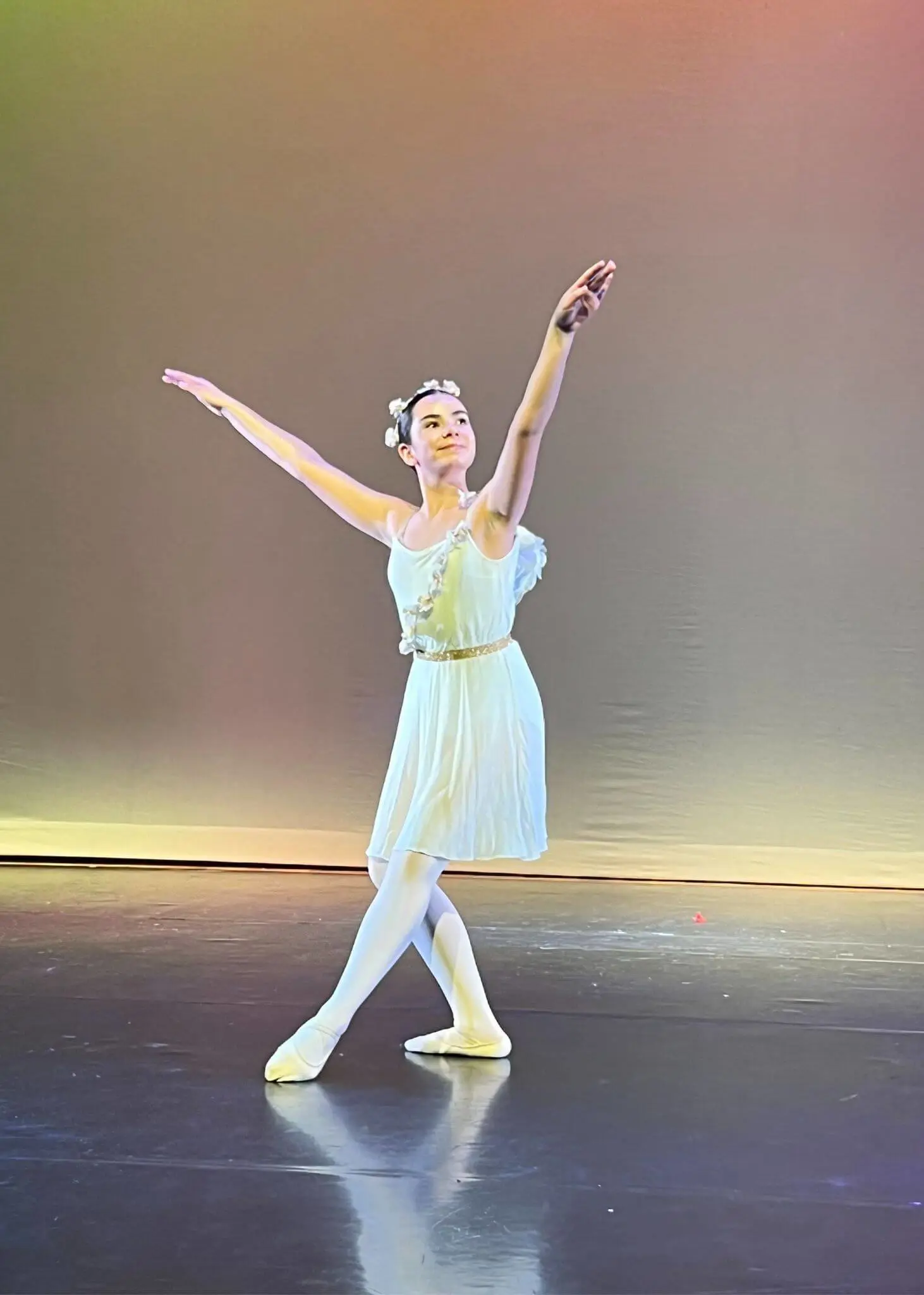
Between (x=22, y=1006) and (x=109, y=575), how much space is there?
81.4 inches

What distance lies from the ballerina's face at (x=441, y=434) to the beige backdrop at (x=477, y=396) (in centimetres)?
182

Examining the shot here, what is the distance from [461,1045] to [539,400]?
3.57 feet

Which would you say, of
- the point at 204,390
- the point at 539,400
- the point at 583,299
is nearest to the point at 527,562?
the point at 539,400

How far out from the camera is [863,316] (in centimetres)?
397

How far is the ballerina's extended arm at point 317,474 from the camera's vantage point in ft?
7.65

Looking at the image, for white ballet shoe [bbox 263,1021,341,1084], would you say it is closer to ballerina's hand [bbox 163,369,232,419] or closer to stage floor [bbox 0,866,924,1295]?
stage floor [bbox 0,866,924,1295]

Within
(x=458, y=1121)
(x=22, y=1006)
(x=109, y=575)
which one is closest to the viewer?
(x=458, y=1121)

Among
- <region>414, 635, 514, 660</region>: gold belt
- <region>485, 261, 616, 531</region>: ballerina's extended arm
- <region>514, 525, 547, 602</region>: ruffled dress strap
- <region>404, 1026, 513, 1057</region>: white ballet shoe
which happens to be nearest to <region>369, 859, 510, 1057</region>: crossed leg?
<region>404, 1026, 513, 1057</region>: white ballet shoe

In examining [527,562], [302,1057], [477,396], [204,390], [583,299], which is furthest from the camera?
[477,396]

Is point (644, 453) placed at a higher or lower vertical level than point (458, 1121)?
higher

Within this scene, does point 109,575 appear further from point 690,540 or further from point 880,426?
point 880,426

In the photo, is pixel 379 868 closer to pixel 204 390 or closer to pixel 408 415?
pixel 408 415

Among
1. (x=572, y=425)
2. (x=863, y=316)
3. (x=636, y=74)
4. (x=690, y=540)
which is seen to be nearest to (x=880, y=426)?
(x=863, y=316)

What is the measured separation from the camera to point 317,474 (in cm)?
238
